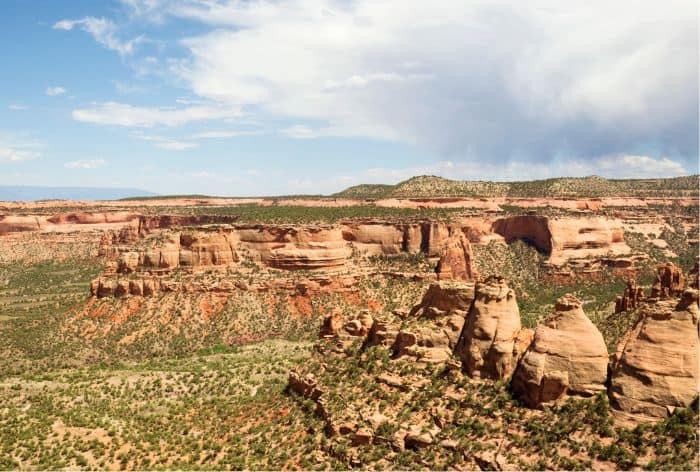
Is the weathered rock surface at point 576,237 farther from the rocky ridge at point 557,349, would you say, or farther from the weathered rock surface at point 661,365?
the weathered rock surface at point 661,365

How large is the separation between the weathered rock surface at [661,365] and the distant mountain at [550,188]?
100 meters

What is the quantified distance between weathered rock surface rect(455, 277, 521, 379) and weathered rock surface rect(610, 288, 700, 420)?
19.6 ft

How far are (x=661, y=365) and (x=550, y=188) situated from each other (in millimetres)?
121974

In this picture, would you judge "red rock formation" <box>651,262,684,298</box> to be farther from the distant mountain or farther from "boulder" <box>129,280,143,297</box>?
the distant mountain

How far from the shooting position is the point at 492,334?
3288 centimetres

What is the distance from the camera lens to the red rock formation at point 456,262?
296 ft

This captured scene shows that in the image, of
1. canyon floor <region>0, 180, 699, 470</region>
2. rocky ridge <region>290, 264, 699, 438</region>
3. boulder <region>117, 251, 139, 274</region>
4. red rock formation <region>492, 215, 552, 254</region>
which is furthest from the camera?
red rock formation <region>492, 215, 552, 254</region>

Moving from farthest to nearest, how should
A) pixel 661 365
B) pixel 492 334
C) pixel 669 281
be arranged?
pixel 669 281
pixel 492 334
pixel 661 365

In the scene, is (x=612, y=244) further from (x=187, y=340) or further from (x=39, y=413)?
(x=39, y=413)

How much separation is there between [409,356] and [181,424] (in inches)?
796

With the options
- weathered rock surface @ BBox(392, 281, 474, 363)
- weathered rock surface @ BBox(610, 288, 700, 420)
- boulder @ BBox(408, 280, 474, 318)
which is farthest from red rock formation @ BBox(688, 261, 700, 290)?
weathered rock surface @ BBox(392, 281, 474, 363)

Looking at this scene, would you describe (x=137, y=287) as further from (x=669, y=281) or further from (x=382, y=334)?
(x=669, y=281)

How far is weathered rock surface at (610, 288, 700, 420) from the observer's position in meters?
26.0

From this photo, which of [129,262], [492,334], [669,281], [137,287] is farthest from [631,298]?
[129,262]
